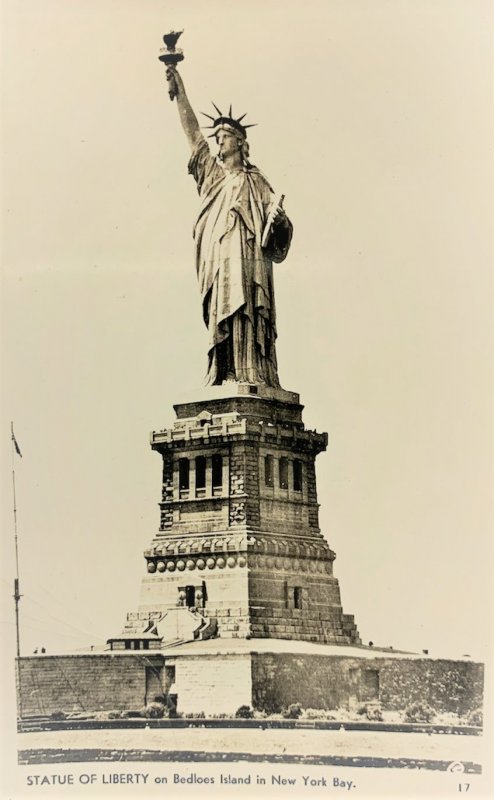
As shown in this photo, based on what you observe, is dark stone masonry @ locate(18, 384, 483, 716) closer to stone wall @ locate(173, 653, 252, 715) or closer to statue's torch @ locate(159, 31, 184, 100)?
stone wall @ locate(173, 653, 252, 715)

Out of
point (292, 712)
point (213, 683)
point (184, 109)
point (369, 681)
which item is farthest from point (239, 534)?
point (184, 109)

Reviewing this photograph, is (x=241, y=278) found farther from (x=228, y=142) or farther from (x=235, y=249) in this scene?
(x=228, y=142)

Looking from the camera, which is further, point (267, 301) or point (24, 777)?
point (267, 301)

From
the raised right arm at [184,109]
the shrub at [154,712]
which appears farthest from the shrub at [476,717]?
the raised right arm at [184,109]

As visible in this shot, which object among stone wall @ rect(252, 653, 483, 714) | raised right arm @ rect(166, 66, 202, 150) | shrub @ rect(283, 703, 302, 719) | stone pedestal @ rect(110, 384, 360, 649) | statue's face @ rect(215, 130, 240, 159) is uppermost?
raised right arm @ rect(166, 66, 202, 150)

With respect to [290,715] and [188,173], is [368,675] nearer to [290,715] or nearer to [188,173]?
[290,715]

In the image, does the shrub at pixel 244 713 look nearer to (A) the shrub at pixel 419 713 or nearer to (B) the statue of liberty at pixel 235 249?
(A) the shrub at pixel 419 713

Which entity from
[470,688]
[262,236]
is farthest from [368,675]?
[262,236]

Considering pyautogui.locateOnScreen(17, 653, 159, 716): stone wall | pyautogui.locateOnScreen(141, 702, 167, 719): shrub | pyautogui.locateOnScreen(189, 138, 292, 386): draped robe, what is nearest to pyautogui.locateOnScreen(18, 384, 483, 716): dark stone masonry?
pyautogui.locateOnScreen(17, 653, 159, 716): stone wall
